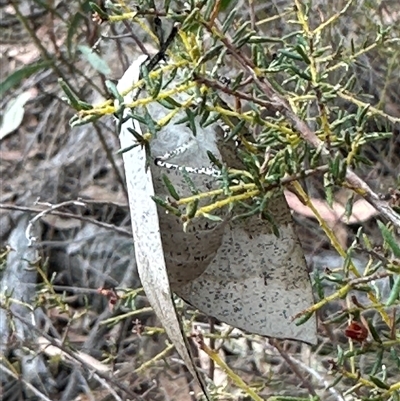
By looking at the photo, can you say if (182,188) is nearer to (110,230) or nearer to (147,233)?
(147,233)

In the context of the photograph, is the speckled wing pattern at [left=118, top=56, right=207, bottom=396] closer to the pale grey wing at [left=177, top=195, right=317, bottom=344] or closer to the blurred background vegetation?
the pale grey wing at [left=177, top=195, right=317, bottom=344]

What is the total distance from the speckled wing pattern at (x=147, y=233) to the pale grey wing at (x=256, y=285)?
106 millimetres

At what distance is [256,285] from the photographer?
0.77 metres

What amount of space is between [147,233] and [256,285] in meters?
0.16

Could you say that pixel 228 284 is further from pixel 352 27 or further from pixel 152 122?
pixel 352 27

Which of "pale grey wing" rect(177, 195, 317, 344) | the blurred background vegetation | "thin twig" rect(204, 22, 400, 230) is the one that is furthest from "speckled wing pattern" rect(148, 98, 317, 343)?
the blurred background vegetation

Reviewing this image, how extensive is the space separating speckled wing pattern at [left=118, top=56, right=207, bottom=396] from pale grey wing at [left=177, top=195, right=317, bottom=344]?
0.35 feet

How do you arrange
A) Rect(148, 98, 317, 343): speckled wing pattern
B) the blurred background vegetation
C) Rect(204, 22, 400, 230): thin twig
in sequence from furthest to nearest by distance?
the blurred background vegetation, Rect(148, 98, 317, 343): speckled wing pattern, Rect(204, 22, 400, 230): thin twig

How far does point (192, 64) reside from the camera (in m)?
0.63

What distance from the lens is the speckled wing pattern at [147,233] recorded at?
2.08 feet

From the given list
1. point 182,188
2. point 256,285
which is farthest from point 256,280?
point 182,188

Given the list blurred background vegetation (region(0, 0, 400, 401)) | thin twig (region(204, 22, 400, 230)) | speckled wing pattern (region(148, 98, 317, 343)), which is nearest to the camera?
thin twig (region(204, 22, 400, 230))

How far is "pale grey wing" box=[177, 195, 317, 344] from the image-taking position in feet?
2.49

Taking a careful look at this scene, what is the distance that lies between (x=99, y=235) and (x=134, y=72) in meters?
1.48
